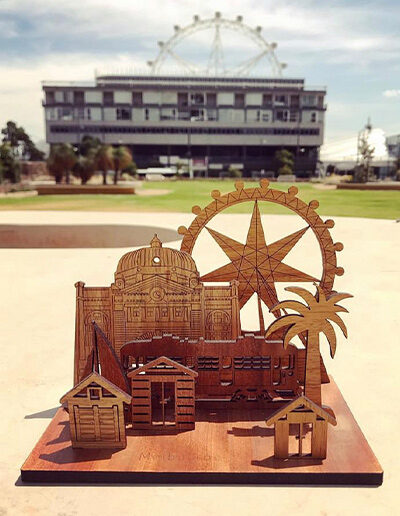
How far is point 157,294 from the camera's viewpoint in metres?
6.43

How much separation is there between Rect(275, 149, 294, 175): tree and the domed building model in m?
92.4

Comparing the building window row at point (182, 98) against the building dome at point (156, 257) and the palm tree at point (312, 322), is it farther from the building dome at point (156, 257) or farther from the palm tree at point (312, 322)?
the palm tree at point (312, 322)

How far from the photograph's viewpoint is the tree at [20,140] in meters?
107

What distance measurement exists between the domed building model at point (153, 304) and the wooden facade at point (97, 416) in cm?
84

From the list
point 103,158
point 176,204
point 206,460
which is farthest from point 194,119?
point 206,460

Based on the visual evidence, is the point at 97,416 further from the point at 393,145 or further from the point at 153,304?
the point at 393,145

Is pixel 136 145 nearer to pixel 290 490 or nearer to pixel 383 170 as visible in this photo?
pixel 383 170

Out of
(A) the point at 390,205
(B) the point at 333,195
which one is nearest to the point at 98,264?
(A) the point at 390,205

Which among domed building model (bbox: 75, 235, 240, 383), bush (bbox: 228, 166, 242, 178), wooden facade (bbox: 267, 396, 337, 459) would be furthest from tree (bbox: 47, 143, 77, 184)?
wooden facade (bbox: 267, 396, 337, 459)

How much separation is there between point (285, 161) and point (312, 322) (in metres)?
95.1

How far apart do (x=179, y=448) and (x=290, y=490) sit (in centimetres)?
130

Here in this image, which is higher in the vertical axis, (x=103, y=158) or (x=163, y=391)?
(x=103, y=158)

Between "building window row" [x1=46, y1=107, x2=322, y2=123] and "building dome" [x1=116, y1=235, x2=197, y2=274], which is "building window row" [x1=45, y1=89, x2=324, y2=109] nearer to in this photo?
"building window row" [x1=46, y1=107, x2=322, y2=123]

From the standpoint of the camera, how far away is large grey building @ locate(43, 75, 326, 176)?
100812mm
